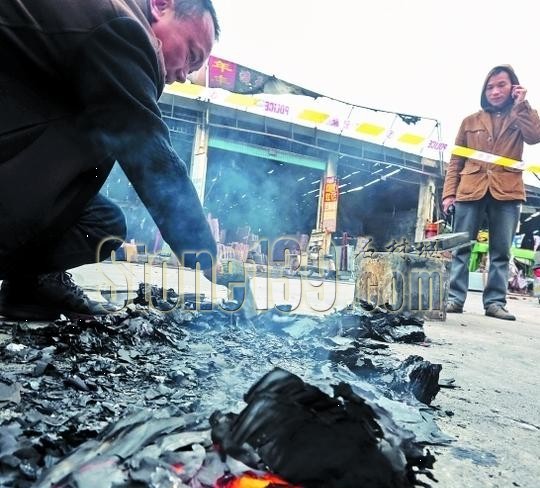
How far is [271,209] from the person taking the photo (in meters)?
17.0

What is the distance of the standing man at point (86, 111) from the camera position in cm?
112

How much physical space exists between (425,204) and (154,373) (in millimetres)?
14743

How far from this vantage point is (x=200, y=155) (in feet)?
35.0

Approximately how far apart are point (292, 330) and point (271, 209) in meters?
15.0

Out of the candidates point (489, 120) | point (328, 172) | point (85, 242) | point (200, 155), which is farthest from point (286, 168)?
point (85, 242)

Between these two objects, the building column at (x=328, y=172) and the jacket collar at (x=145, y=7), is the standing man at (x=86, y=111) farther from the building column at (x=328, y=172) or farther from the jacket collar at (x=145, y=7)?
the building column at (x=328, y=172)

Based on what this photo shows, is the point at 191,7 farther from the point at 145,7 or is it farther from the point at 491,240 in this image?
the point at 491,240

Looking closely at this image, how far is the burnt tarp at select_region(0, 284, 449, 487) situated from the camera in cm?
77

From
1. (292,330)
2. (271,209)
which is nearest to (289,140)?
(271,209)

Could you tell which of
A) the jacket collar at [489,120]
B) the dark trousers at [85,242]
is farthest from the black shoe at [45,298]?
the jacket collar at [489,120]

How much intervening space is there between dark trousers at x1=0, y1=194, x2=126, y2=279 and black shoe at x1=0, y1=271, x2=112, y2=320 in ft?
0.23

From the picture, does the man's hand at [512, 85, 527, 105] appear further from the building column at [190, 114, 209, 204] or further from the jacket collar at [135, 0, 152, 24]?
the building column at [190, 114, 209, 204]

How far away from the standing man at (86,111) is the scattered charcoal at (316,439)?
0.76m

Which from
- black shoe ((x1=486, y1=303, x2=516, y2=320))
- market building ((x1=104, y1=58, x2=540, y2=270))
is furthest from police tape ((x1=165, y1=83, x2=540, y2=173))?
black shoe ((x1=486, y1=303, x2=516, y2=320))
